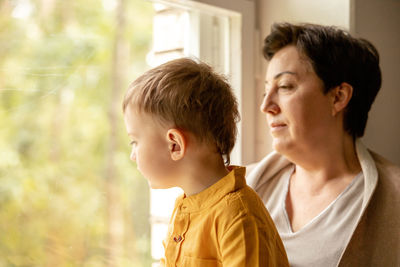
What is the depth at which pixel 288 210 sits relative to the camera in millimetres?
1487

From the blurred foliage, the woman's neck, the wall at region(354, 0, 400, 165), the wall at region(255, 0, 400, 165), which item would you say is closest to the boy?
the blurred foliage

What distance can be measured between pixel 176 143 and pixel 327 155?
665 millimetres

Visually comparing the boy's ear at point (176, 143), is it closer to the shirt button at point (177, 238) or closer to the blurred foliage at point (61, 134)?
the shirt button at point (177, 238)

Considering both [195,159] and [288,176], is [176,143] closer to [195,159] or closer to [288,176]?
[195,159]

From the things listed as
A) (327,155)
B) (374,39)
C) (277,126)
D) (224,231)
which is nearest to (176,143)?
(224,231)

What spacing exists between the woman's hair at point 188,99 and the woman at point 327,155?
44 cm

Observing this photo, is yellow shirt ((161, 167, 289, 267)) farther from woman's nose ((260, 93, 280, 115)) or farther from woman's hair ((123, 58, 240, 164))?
woman's nose ((260, 93, 280, 115))

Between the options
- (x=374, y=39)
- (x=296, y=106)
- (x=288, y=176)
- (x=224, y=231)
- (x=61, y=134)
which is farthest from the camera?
(x=374, y=39)

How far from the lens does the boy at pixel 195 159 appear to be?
953 millimetres

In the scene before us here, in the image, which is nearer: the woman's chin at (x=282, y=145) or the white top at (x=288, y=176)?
the white top at (x=288, y=176)

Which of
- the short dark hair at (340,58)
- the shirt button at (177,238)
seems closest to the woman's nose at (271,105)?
the short dark hair at (340,58)

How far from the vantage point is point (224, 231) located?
93 cm

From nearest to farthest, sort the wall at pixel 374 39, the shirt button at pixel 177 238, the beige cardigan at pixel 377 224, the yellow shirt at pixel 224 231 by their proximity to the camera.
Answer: the yellow shirt at pixel 224 231, the shirt button at pixel 177 238, the beige cardigan at pixel 377 224, the wall at pixel 374 39

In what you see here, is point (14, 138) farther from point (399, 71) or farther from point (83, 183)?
point (399, 71)
